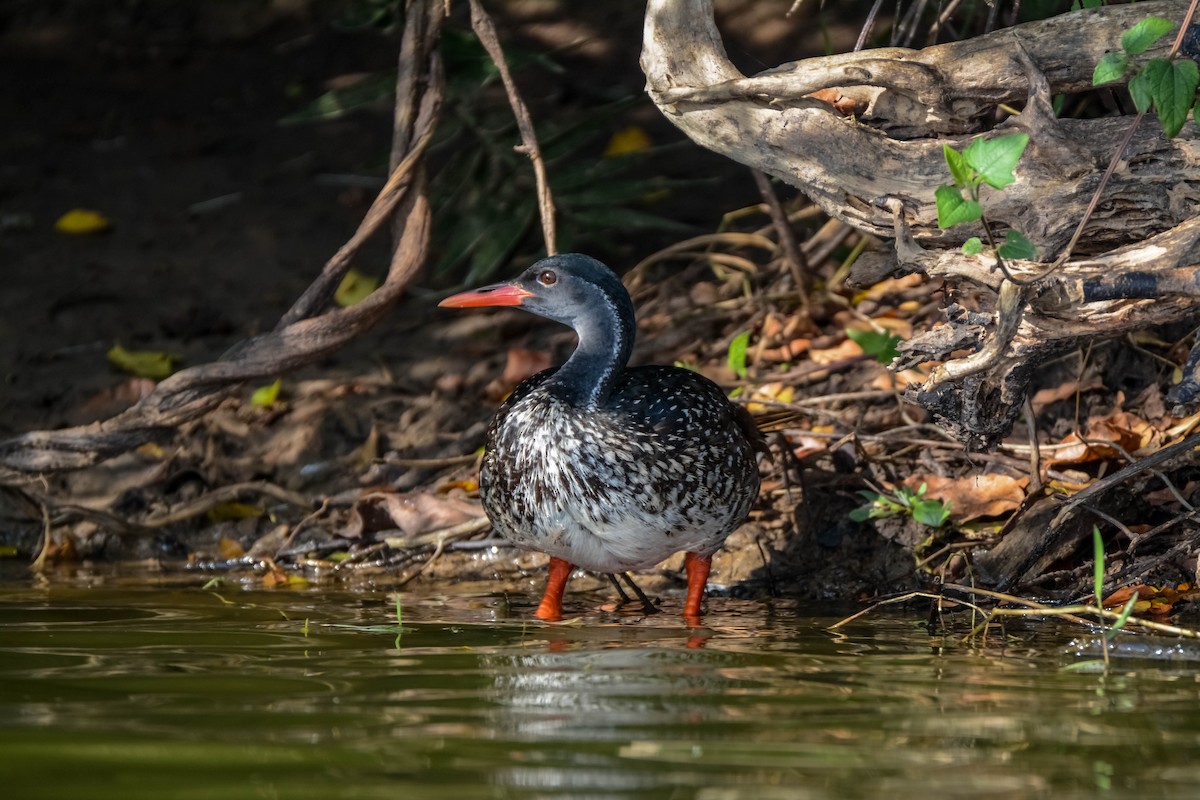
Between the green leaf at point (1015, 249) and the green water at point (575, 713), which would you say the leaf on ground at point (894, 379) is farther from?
the green leaf at point (1015, 249)

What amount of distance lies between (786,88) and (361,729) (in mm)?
2335

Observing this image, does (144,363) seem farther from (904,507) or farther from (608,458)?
(904,507)

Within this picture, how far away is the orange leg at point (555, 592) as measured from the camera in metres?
5.04

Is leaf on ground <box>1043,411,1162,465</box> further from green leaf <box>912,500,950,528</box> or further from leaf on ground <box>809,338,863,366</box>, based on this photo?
leaf on ground <box>809,338,863,366</box>

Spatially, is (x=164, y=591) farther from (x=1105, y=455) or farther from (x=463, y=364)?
(x=1105, y=455)

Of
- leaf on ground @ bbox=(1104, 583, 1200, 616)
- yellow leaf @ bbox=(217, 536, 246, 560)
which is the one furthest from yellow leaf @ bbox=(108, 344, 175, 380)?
leaf on ground @ bbox=(1104, 583, 1200, 616)

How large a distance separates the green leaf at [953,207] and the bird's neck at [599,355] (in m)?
1.73

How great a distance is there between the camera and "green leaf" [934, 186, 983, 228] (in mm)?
3646

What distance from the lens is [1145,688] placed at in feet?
11.2

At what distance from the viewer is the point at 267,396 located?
714 centimetres

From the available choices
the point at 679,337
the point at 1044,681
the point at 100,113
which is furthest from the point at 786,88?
the point at 100,113

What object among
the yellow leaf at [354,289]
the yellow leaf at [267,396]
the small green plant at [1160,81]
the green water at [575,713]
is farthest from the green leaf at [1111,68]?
the yellow leaf at [354,289]

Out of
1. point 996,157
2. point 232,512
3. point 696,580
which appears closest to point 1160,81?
point 996,157

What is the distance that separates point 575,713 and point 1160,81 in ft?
7.18
